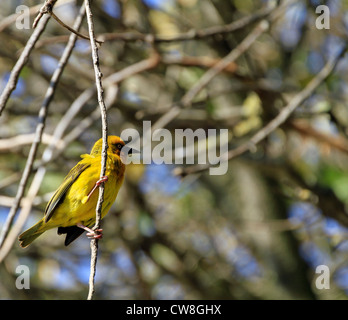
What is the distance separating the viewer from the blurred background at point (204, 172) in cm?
595

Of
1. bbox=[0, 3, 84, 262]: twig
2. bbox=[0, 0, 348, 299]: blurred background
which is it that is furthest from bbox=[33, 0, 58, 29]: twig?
bbox=[0, 0, 348, 299]: blurred background

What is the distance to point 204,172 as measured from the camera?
7324 mm

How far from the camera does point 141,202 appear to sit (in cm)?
673

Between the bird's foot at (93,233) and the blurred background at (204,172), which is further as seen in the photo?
the blurred background at (204,172)

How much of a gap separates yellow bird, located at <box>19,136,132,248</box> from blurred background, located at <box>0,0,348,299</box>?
121 cm

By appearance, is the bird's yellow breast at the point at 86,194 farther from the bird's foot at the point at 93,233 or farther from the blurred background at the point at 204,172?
the blurred background at the point at 204,172

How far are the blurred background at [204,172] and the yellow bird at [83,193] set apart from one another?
1.21 meters

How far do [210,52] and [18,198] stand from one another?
16.4ft

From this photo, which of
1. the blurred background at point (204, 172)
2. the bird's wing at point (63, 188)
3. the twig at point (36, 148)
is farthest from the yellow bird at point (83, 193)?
the blurred background at point (204, 172)

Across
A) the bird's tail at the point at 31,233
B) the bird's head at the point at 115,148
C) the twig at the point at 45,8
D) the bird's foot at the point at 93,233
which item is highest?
the bird's head at the point at 115,148

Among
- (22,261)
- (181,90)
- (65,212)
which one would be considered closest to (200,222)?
(181,90)

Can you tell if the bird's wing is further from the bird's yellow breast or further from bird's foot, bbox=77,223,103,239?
bird's foot, bbox=77,223,103,239

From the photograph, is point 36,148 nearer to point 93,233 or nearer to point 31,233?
point 93,233
